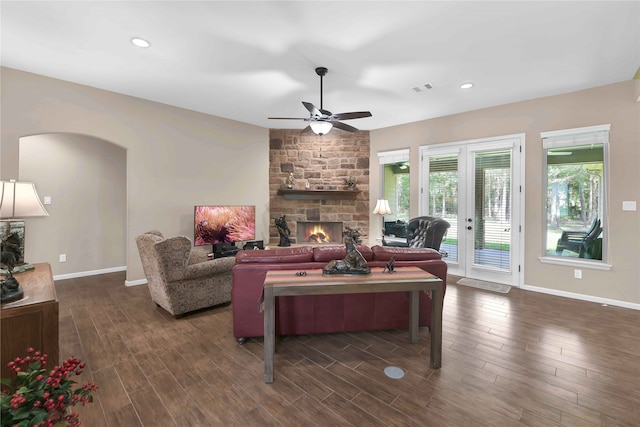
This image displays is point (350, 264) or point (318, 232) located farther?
point (318, 232)

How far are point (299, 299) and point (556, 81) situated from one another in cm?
441

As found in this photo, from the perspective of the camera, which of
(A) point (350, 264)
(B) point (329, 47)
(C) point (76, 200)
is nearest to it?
(A) point (350, 264)

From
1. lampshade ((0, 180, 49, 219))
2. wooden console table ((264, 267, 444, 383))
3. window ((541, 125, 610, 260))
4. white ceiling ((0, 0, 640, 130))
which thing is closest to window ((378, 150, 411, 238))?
white ceiling ((0, 0, 640, 130))

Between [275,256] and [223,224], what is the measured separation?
9.48 feet

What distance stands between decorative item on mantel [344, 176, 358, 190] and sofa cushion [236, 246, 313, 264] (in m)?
3.64

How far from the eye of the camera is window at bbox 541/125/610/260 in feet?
12.6

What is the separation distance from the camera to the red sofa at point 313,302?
101 inches

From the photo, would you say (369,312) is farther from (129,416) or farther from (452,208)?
(452,208)

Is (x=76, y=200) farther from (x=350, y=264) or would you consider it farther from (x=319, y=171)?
(x=350, y=264)

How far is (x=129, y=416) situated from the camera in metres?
1.75

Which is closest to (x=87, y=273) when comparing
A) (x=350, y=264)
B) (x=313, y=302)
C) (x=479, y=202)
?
(x=313, y=302)

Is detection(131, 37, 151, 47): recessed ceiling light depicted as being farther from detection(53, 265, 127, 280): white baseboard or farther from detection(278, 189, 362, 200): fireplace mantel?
detection(53, 265, 127, 280): white baseboard

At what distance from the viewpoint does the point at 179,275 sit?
10.1 ft

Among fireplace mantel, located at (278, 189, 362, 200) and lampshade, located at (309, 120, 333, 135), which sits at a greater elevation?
lampshade, located at (309, 120, 333, 135)
